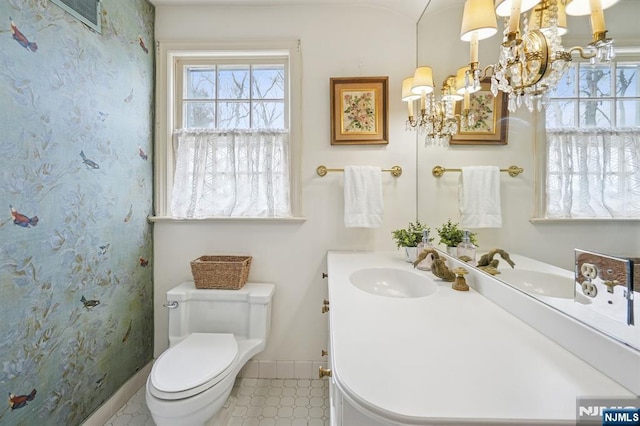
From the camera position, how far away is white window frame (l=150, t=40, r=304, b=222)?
1712 millimetres

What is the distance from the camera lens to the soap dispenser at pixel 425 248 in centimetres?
129

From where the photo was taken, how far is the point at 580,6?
63 centimetres

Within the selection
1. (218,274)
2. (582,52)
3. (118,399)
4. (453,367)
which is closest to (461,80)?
(582,52)

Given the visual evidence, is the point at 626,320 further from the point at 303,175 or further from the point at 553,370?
the point at 303,175

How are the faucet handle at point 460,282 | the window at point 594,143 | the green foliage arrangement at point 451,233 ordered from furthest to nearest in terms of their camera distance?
1. the green foliage arrangement at point 451,233
2. the faucet handle at point 460,282
3. the window at point 594,143

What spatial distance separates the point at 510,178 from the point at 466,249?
37 cm

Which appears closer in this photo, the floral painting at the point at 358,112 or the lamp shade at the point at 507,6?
the lamp shade at the point at 507,6

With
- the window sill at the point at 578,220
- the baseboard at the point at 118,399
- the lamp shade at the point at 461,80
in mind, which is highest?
the lamp shade at the point at 461,80

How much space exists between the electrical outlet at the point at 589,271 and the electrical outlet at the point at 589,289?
0.02m

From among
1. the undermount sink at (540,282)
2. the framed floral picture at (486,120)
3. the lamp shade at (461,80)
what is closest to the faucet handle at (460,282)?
the undermount sink at (540,282)

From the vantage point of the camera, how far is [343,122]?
66.8 inches

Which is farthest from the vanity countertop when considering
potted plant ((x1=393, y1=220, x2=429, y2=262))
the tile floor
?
the tile floor

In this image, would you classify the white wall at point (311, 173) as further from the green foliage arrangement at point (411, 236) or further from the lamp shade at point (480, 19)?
the lamp shade at point (480, 19)

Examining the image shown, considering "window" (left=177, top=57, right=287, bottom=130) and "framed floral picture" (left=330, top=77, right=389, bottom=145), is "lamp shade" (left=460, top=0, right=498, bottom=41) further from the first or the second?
"window" (left=177, top=57, right=287, bottom=130)
